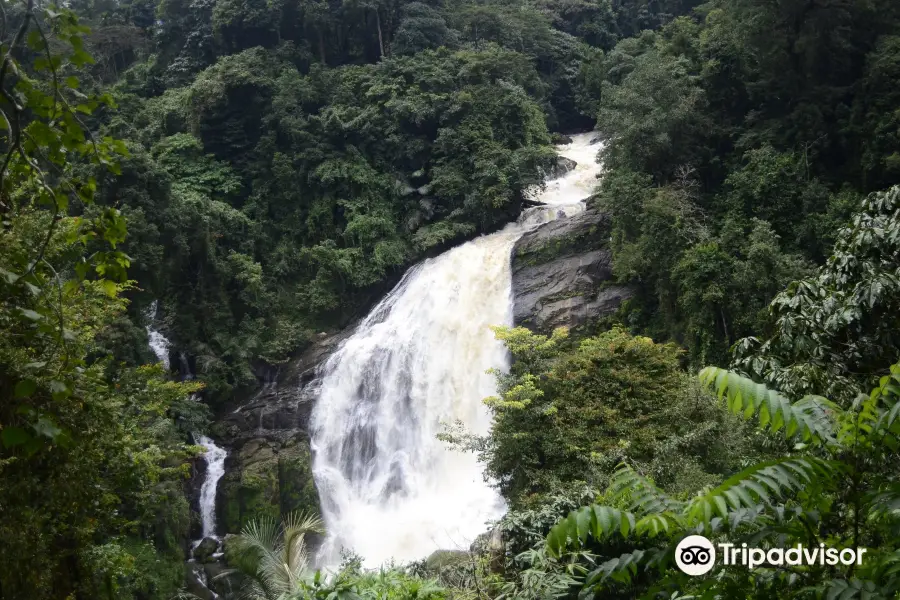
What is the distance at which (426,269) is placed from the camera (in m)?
19.6

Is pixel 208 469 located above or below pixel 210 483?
above

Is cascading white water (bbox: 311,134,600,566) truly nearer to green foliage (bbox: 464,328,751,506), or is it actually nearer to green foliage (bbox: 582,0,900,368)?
green foliage (bbox: 464,328,751,506)

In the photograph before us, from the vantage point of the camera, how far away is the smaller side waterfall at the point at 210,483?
15172mm

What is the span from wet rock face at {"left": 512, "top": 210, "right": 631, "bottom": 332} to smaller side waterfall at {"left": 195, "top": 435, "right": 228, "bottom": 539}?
27.1 ft

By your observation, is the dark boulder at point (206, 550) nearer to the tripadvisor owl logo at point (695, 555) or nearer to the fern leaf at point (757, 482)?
the tripadvisor owl logo at point (695, 555)

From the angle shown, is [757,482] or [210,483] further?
[210,483]

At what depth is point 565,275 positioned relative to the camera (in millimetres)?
17094

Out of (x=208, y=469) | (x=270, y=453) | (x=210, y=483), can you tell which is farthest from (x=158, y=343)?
(x=270, y=453)

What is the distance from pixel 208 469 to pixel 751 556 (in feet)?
51.7

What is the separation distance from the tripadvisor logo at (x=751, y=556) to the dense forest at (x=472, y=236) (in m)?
0.04

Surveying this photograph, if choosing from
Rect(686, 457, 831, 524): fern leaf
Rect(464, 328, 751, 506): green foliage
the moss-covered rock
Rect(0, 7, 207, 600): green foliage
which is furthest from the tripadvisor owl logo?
the moss-covered rock

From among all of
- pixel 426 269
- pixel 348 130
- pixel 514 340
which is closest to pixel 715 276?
pixel 514 340

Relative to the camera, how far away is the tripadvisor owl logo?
2.09 meters

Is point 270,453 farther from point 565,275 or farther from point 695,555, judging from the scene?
point 695,555
